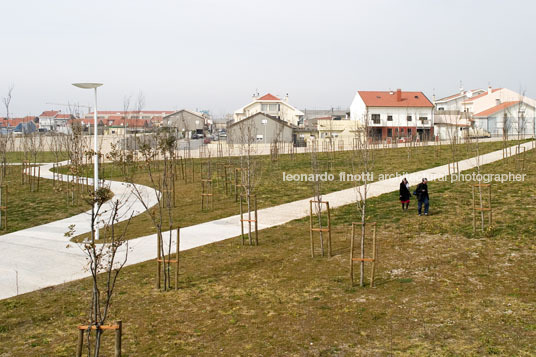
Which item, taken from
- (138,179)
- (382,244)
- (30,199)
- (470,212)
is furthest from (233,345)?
(138,179)

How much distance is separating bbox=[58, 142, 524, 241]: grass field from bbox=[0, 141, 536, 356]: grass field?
4566 mm

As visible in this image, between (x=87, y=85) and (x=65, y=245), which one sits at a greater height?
(x=87, y=85)

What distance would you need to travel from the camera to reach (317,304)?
8734mm

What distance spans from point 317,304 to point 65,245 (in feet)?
27.6

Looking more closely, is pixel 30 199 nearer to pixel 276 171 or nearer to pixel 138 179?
pixel 138 179

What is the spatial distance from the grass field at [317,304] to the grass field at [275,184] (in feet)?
15.0

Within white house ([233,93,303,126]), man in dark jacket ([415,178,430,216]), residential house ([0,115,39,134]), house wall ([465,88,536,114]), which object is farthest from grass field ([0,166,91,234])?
house wall ([465,88,536,114])

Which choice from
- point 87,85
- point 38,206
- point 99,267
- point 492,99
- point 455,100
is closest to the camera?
point 99,267

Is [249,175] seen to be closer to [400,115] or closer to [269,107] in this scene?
[400,115]

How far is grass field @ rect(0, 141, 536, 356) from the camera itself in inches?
281

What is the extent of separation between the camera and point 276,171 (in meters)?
28.9

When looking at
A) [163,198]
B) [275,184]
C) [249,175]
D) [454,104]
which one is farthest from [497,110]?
[163,198]

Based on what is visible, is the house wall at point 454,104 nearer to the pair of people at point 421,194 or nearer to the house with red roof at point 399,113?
the house with red roof at point 399,113

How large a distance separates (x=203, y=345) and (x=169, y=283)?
2.94m
